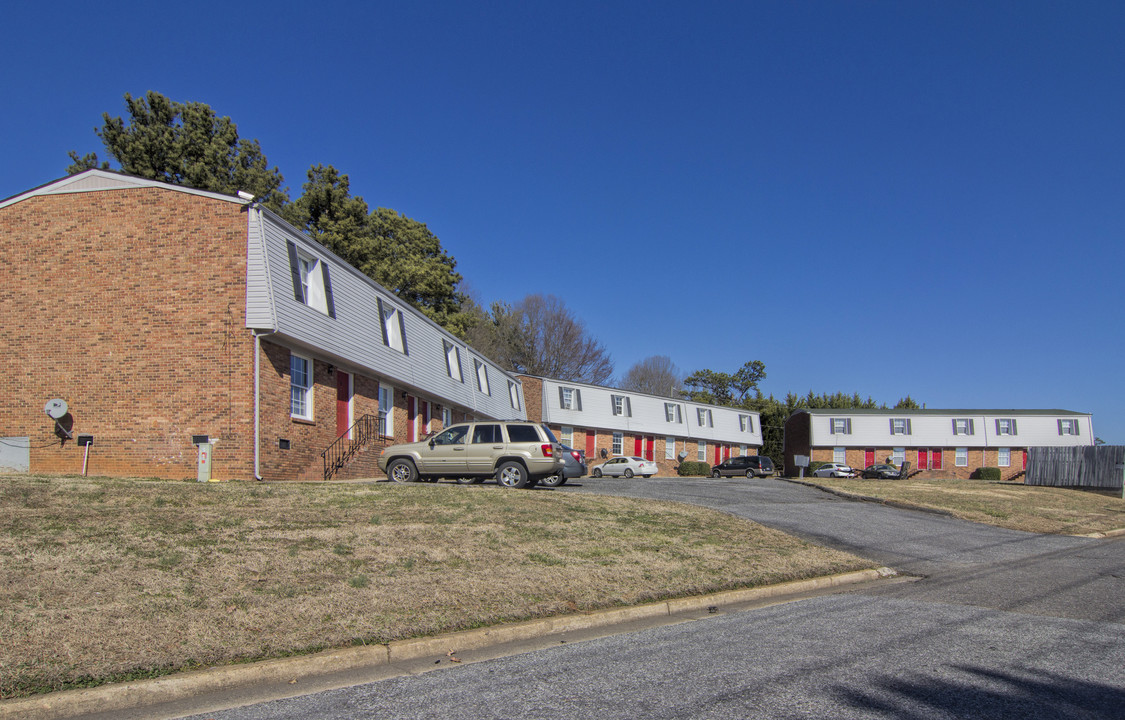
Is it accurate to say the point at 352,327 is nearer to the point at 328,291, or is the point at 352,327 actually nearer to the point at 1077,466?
the point at 328,291

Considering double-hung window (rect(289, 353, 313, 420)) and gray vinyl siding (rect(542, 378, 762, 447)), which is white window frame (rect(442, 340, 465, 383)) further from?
gray vinyl siding (rect(542, 378, 762, 447))

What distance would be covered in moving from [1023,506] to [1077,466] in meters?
14.9

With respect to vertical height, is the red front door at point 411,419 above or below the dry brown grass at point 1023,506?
above

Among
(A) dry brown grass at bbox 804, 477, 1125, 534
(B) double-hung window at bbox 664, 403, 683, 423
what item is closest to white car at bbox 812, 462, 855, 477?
(B) double-hung window at bbox 664, 403, 683, 423

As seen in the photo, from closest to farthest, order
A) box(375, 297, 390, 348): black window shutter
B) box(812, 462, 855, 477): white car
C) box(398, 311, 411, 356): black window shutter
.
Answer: box(375, 297, 390, 348): black window shutter → box(398, 311, 411, 356): black window shutter → box(812, 462, 855, 477): white car

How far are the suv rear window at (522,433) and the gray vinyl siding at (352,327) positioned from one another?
5220mm

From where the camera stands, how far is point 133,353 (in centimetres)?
1767

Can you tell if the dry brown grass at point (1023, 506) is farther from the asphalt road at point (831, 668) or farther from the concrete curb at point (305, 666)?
the concrete curb at point (305, 666)

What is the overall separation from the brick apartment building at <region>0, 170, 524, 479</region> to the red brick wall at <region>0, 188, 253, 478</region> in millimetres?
31

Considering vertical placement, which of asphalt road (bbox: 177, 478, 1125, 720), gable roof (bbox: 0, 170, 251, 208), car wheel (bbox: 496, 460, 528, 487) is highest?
gable roof (bbox: 0, 170, 251, 208)

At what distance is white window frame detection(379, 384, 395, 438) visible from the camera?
24.4 m

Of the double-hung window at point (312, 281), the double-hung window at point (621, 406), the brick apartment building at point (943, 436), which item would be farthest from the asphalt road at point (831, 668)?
the brick apartment building at point (943, 436)

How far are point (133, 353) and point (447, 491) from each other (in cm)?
849

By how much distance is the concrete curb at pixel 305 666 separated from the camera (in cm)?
528
